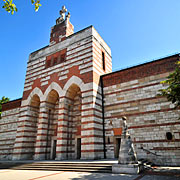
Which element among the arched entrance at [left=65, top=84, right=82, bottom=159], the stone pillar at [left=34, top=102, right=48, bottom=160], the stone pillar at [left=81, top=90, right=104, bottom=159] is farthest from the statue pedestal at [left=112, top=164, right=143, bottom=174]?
the stone pillar at [left=34, top=102, right=48, bottom=160]

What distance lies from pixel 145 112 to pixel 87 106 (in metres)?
4.68

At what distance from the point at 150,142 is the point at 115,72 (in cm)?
660

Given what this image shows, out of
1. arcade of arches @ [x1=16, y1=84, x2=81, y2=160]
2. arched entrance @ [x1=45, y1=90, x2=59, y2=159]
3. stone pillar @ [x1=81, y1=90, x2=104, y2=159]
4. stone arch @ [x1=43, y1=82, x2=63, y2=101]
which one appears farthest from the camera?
stone arch @ [x1=43, y1=82, x2=63, y2=101]

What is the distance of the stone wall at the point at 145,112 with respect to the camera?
10742mm

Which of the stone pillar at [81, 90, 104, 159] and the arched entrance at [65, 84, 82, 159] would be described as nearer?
the stone pillar at [81, 90, 104, 159]

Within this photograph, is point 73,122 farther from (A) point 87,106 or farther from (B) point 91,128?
(B) point 91,128

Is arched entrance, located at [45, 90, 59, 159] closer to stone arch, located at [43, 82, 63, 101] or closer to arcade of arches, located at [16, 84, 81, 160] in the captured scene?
arcade of arches, located at [16, 84, 81, 160]

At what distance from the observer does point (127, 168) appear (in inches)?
308

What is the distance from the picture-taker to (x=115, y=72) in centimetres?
1453

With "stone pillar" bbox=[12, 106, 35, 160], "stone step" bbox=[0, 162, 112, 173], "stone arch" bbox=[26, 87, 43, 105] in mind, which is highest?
"stone arch" bbox=[26, 87, 43, 105]

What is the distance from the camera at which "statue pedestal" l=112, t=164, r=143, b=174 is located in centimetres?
767

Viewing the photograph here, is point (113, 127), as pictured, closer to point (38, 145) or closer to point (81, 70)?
point (81, 70)

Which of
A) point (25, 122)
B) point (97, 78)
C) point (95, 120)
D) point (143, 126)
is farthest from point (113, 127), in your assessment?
point (25, 122)

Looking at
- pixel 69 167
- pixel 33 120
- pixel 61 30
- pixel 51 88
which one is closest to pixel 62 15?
pixel 61 30
